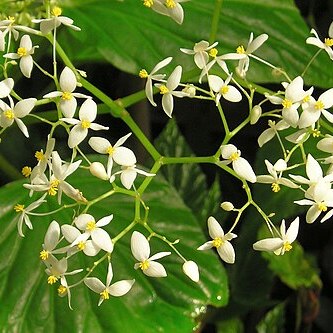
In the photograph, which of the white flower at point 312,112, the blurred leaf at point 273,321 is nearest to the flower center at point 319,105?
the white flower at point 312,112

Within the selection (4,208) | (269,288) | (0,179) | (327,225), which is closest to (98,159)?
(4,208)

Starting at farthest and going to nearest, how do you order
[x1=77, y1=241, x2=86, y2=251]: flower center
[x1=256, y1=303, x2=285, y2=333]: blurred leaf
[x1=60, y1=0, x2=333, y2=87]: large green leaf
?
[x1=256, y1=303, x2=285, y2=333]: blurred leaf → [x1=60, y1=0, x2=333, y2=87]: large green leaf → [x1=77, y1=241, x2=86, y2=251]: flower center

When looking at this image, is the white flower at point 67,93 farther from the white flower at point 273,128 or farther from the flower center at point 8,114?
the white flower at point 273,128

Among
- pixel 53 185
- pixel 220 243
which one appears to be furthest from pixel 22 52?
pixel 220 243

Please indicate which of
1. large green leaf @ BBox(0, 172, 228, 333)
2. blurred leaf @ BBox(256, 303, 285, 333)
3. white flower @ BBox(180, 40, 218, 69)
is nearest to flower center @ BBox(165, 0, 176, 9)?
white flower @ BBox(180, 40, 218, 69)

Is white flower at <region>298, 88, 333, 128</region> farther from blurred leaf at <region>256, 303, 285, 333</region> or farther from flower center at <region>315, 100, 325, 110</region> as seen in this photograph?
blurred leaf at <region>256, 303, 285, 333</region>

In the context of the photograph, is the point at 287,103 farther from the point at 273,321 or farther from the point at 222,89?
the point at 273,321
